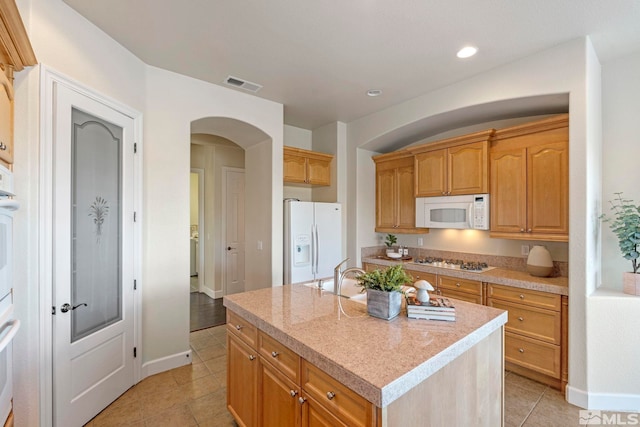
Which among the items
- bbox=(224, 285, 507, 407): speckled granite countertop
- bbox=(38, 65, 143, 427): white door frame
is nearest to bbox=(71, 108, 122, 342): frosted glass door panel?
bbox=(38, 65, 143, 427): white door frame

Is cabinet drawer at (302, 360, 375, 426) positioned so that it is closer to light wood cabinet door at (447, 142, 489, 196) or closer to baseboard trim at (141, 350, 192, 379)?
baseboard trim at (141, 350, 192, 379)

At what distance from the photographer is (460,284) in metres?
3.22

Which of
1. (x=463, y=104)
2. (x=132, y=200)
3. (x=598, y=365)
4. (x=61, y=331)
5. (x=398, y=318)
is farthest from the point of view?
(x=463, y=104)

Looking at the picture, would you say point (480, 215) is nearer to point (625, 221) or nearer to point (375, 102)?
point (625, 221)

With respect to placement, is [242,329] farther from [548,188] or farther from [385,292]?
[548,188]

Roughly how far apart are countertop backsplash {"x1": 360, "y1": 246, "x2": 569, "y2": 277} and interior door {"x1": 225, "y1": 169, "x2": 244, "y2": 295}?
97.2 inches

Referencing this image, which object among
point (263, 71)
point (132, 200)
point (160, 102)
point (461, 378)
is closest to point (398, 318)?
point (461, 378)

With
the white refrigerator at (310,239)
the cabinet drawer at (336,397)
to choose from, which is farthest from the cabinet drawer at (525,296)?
the cabinet drawer at (336,397)

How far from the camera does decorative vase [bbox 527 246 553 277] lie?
2.83 metres

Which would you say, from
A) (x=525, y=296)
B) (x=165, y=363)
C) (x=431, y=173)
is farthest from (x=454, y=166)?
(x=165, y=363)

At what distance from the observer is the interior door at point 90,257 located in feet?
6.40

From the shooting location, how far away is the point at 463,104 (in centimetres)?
311

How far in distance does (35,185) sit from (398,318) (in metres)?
2.36

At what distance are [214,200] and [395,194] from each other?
326 cm
